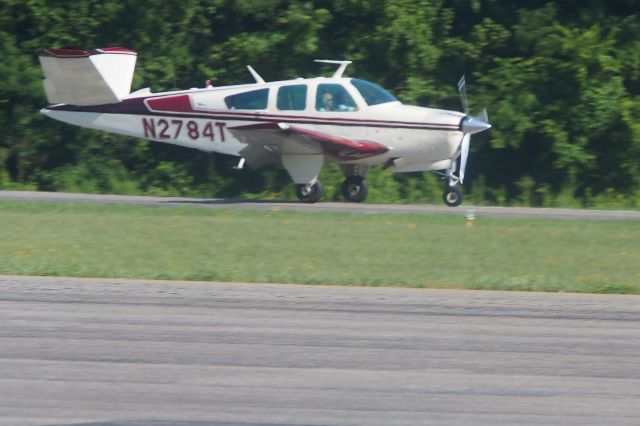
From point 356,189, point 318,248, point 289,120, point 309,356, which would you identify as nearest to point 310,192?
point 356,189

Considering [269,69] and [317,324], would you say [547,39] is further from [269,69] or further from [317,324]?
[317,324]

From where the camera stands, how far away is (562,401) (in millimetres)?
6555

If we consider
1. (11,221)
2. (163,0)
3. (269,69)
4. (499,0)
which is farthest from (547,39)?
(11,221)

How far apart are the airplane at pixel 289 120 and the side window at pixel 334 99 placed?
0.02m

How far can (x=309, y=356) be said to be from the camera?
7652 millimetres

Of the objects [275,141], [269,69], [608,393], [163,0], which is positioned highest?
[163,0]

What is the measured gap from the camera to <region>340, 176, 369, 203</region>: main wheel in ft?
68.9

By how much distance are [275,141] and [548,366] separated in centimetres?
1303

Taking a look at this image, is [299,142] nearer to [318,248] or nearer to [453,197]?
[453,197]

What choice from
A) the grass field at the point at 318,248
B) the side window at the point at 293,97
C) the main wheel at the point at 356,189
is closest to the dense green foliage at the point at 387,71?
the main wheel at the point at 356,189

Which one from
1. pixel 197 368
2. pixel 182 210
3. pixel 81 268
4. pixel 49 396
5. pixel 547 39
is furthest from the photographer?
pixel 547 39

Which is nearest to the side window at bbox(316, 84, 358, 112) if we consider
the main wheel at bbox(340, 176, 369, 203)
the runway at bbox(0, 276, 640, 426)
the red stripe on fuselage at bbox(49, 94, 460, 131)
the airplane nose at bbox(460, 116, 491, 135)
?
the red stripe on fuselage at bbox(49, 94, 460, 131)

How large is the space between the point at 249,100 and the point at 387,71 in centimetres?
530

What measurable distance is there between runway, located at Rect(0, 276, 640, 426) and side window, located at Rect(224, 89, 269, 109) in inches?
396
